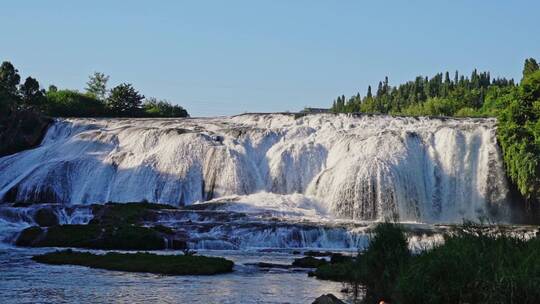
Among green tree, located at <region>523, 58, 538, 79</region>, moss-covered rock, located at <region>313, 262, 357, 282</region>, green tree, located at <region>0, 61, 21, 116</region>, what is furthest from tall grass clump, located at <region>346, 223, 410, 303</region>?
green tree, located at <region>523, 58, 538, 79</region>

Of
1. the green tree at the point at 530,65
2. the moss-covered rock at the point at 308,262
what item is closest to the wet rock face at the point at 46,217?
the moss-covered rock at the point at 308,262

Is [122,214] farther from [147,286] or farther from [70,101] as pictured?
[70,101]

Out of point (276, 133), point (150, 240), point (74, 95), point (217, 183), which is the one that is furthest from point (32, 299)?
point (74, 95)

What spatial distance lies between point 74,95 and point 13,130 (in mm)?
26740

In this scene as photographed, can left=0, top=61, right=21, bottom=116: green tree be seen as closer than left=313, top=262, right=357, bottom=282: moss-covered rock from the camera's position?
No

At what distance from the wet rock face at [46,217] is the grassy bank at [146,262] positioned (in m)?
12.0

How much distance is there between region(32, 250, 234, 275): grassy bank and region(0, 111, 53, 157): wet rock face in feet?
123

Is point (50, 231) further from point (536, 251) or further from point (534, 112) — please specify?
point (534, 112)

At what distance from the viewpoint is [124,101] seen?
310 feet

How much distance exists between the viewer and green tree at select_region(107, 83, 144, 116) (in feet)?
308

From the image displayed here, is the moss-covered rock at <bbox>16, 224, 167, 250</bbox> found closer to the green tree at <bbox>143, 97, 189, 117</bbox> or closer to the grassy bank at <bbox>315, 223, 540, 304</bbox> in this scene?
the grassy bank at <bbox>315, 223, 540, 304</bbox>

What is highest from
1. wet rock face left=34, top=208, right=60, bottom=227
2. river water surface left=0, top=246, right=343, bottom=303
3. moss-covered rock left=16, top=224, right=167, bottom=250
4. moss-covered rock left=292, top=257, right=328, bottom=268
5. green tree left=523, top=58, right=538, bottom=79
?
green tree left=523, top=58, right=538, bottom=79

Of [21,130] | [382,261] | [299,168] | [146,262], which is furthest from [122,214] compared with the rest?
[21,130]

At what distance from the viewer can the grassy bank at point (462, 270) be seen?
16.5 meters
